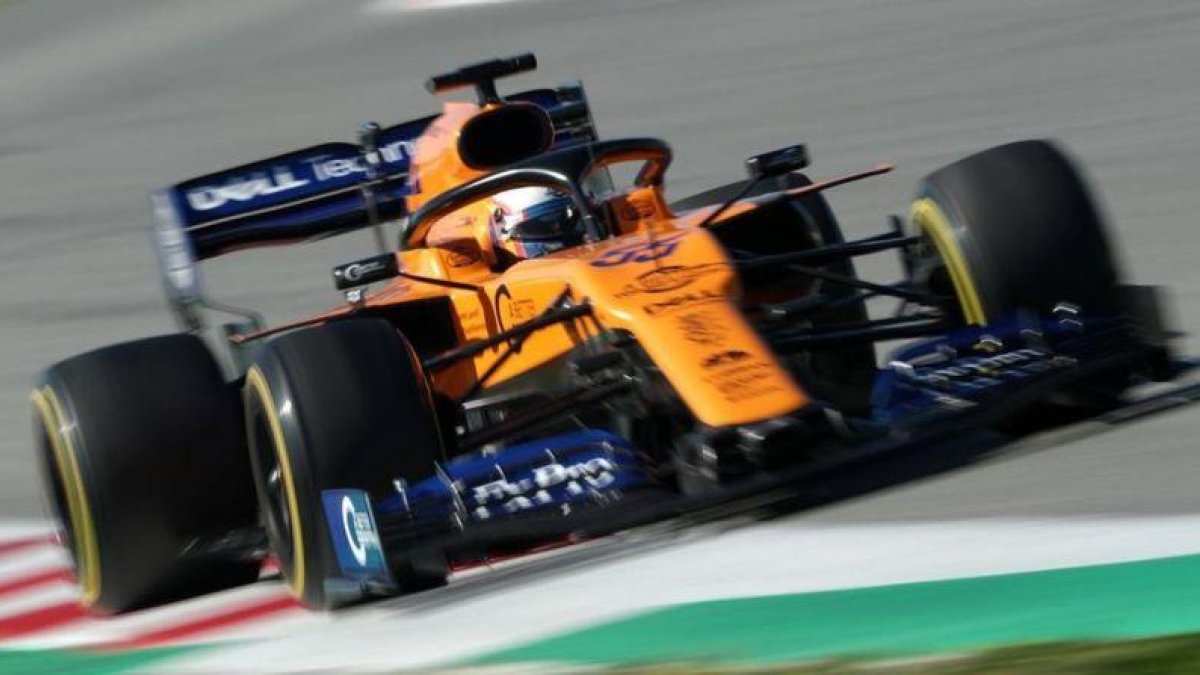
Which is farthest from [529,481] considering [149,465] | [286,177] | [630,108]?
[630,108]

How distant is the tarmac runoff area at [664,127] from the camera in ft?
18.1

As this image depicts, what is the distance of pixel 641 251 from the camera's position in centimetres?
626

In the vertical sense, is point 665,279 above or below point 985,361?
above

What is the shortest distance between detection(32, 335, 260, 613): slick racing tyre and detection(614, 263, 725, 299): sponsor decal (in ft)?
4.05

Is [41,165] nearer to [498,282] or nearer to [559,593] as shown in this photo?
[498,282]

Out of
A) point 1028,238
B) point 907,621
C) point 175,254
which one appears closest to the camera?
point 907,621

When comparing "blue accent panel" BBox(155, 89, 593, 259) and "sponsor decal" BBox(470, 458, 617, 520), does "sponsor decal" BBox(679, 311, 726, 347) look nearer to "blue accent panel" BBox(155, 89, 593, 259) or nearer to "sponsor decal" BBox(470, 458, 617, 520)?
"sponsor decal" BBox(470, 458, 617, 520)

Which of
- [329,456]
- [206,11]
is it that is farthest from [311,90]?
[329,456]

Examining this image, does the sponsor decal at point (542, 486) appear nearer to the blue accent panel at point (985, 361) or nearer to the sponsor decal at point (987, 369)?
the blue accent panel at point (985, 361)

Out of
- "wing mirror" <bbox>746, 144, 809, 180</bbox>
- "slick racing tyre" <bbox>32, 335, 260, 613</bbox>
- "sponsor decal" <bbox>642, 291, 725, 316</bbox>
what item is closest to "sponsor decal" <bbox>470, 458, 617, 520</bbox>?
"sponsor decal" <bbox>642, 291, 725, 316</bbox>

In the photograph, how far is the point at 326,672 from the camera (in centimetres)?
491

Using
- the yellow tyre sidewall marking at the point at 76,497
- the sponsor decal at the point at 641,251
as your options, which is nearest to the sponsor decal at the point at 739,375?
the sponsor decal at the point at 641,251

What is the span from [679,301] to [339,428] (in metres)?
0.96

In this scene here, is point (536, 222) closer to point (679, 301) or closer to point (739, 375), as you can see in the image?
point (679, 301)
